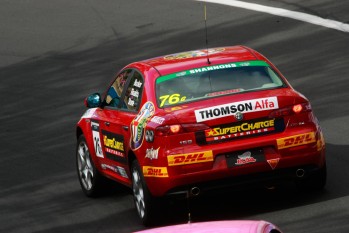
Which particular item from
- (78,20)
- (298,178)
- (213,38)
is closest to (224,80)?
(298,178)

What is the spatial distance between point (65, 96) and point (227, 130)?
29.0ft

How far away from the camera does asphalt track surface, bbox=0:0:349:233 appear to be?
12648 millimetres

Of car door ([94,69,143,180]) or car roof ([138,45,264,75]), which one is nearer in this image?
car roof ([138,45,264,75])

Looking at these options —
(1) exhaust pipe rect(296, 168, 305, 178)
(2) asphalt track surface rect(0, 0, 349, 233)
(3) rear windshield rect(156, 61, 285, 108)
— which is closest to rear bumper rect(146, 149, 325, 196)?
(1) exhaust pipe rect(296, 168, 305, 178)

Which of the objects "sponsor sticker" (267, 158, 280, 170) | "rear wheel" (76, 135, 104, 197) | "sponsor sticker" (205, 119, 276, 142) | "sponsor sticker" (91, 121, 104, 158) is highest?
"sponsor sticker" (205, 119, 276, 142)

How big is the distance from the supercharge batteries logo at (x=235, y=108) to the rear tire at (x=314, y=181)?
92cm

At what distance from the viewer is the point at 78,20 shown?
25375 mm

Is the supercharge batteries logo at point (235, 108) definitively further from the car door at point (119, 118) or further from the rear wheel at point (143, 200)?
the car door at point (119, 118)

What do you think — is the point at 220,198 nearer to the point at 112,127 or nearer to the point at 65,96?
the point at 112,127

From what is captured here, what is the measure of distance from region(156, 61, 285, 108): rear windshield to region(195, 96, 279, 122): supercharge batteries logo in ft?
0.90

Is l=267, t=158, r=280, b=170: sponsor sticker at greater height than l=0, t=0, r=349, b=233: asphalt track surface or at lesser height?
greater

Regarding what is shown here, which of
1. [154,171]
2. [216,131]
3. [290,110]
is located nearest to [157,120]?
[154,171]

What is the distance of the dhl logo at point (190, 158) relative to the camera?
1163cm

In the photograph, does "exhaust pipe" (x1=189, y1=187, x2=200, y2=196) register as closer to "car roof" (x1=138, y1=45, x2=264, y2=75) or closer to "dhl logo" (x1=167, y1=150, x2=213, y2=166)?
"dhl logo" (x1=167, y1=150, x2=213, y2=166)
